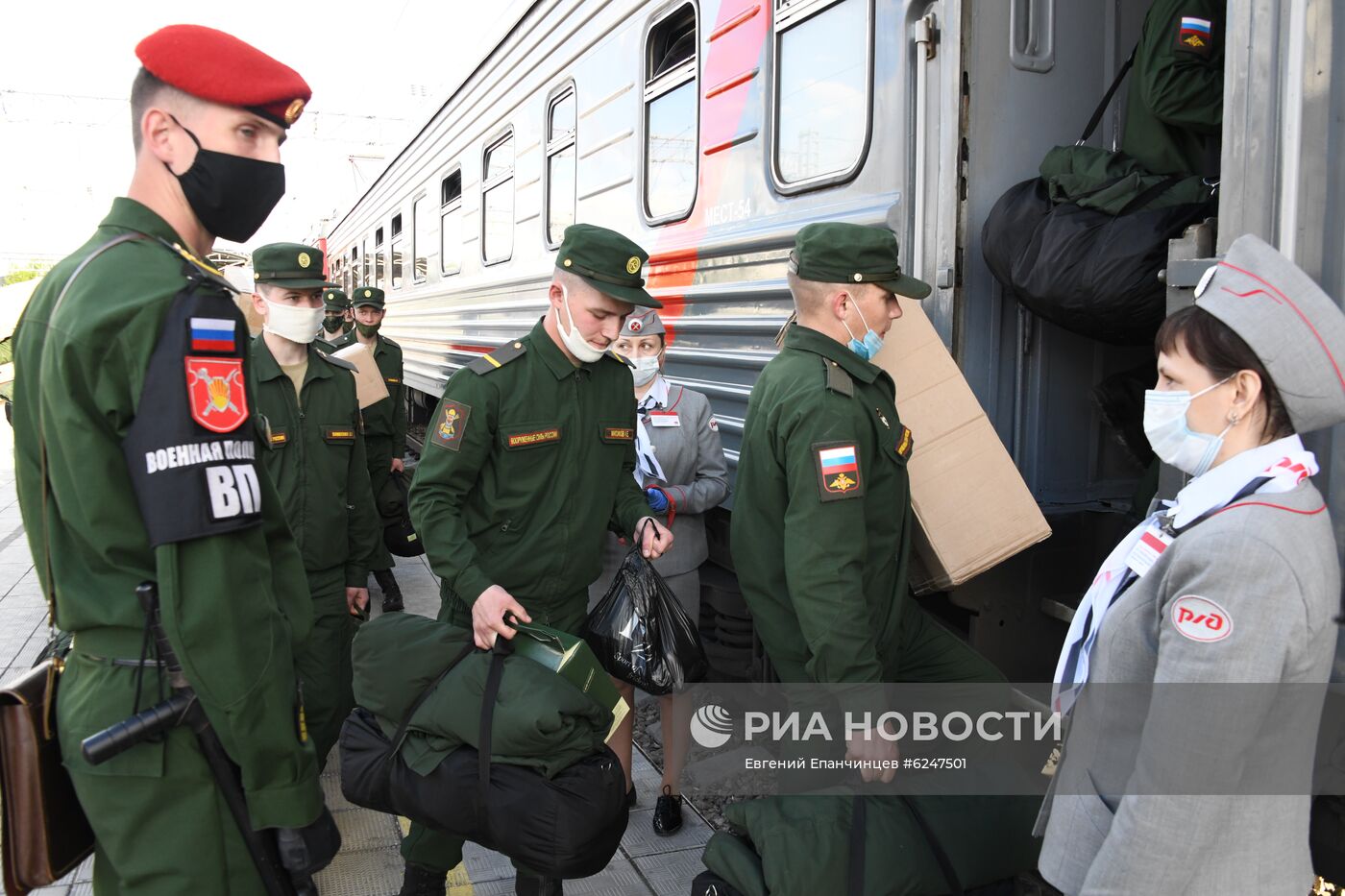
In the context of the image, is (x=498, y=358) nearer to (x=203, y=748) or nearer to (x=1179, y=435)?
(x=203, y=748)

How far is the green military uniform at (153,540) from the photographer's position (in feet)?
4.48

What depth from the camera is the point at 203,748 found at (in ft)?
4.82

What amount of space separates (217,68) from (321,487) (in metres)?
2.00

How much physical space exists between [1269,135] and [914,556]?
1278 mm

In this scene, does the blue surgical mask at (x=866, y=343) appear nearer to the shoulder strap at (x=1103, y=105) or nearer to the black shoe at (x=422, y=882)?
the shoulder strap at (x=1103, y=105)

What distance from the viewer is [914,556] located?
2654 mm

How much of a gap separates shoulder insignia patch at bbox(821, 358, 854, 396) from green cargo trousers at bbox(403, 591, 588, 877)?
0.94m

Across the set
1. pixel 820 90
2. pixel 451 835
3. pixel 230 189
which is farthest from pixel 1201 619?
pixel 820 90

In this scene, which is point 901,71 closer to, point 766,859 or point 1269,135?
point 1269,135

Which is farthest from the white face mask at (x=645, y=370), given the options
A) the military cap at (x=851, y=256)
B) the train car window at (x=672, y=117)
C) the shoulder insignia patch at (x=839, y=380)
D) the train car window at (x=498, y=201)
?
the train car window at (x=498, y=201)

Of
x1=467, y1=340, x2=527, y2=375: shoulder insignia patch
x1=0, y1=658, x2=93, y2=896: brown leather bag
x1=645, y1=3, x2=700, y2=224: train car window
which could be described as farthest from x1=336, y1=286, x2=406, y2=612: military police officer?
x1=0, y1=658, x2=93, y2=896: brown leather bag

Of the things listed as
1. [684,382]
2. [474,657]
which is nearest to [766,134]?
[684,382]

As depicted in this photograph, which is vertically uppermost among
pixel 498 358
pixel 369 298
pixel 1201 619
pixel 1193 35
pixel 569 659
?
pixel 1193 35

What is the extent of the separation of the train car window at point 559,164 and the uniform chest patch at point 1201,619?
4205mm
